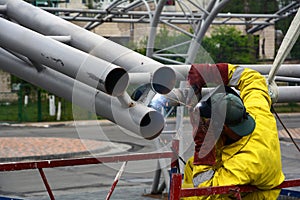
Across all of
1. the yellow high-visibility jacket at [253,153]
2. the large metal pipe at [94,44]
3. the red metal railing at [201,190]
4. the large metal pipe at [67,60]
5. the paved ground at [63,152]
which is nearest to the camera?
the large metal pipe at [67,60]

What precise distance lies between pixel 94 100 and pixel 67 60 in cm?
32

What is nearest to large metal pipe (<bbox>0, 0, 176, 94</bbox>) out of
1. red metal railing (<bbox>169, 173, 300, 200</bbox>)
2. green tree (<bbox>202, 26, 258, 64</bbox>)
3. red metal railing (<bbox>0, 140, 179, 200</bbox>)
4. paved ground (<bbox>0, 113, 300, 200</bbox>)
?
red metal railing (<bbox>169, 173, 300, 200</bbox>)

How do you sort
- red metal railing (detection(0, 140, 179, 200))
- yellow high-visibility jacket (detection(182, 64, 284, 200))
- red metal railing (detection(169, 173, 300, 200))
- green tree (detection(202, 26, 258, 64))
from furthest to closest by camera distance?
green tree (detection(202, 26, 258, 64)), red metal railing (detection(0, 140, 179, 200)), yellow high-visibility jacket (detection(182, 64, 284, 200)), red metal railing (detection(169, 173, 300, 200))

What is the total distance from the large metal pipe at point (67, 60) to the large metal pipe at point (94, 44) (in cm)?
22

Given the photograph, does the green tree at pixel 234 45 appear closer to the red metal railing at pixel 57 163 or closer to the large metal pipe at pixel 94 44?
the red metal railing at pixel 57 163

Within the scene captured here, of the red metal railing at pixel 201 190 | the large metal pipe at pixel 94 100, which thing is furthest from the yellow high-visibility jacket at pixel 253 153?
the large metal pipe at pixel 94 100

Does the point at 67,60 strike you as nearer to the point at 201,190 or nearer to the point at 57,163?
the point at 201,190

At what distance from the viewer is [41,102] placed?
33344 millimetres

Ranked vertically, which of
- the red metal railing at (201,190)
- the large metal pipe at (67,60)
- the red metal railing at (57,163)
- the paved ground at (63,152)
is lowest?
the paved ground at (63,152)

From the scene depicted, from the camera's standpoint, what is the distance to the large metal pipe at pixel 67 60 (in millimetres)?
3719

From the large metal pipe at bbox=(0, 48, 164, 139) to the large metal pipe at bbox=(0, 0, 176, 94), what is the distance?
8.0 inches

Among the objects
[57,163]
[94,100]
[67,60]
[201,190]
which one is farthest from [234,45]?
[67,60]

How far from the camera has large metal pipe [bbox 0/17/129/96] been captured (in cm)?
372

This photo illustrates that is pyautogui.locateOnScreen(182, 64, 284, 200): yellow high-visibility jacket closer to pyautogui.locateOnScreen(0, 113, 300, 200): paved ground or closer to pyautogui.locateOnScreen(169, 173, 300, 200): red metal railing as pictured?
pyautogui.locateOnScreen(169, 173, 300, 200): red metal railing
